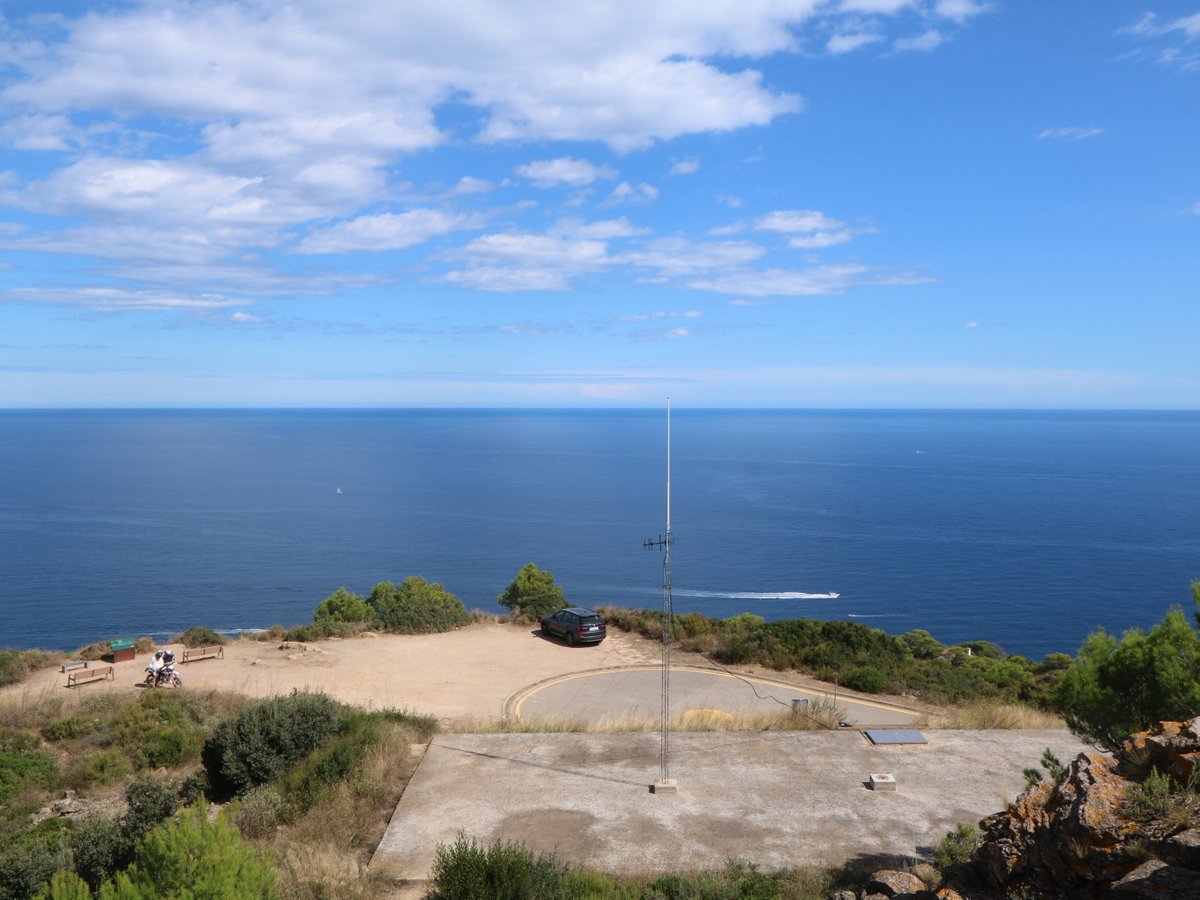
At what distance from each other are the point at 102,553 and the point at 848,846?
79.5 meters

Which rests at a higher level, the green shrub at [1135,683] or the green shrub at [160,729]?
the green shrub at [1135,683]

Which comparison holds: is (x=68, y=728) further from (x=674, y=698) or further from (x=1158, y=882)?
(x=1158, y=882)

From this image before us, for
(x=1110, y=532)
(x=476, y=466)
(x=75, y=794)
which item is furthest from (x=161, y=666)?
(x=476, y=466)

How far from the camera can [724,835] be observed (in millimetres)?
10289

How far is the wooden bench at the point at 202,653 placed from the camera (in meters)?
21.4

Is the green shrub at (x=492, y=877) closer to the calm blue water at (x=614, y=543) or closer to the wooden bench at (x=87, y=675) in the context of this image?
the wooden bench at (x=87, y=675)

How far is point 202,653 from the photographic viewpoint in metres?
21.6

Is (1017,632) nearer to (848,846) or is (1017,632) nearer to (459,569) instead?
(459,569)

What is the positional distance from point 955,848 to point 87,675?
778 inches

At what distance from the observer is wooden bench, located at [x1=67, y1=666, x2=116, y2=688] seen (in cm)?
1929

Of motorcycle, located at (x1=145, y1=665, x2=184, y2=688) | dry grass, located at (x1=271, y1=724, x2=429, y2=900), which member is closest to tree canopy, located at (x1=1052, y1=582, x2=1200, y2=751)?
dry grass, located at (x1=271, y1=724, x2=429, y2=900)

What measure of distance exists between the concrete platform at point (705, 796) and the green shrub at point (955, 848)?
54 cm

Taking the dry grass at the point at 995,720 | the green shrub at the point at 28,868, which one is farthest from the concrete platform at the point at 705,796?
the green shrub at the point at 28,868

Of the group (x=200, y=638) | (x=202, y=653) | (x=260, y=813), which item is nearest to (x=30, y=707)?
(x=202, y=653)
